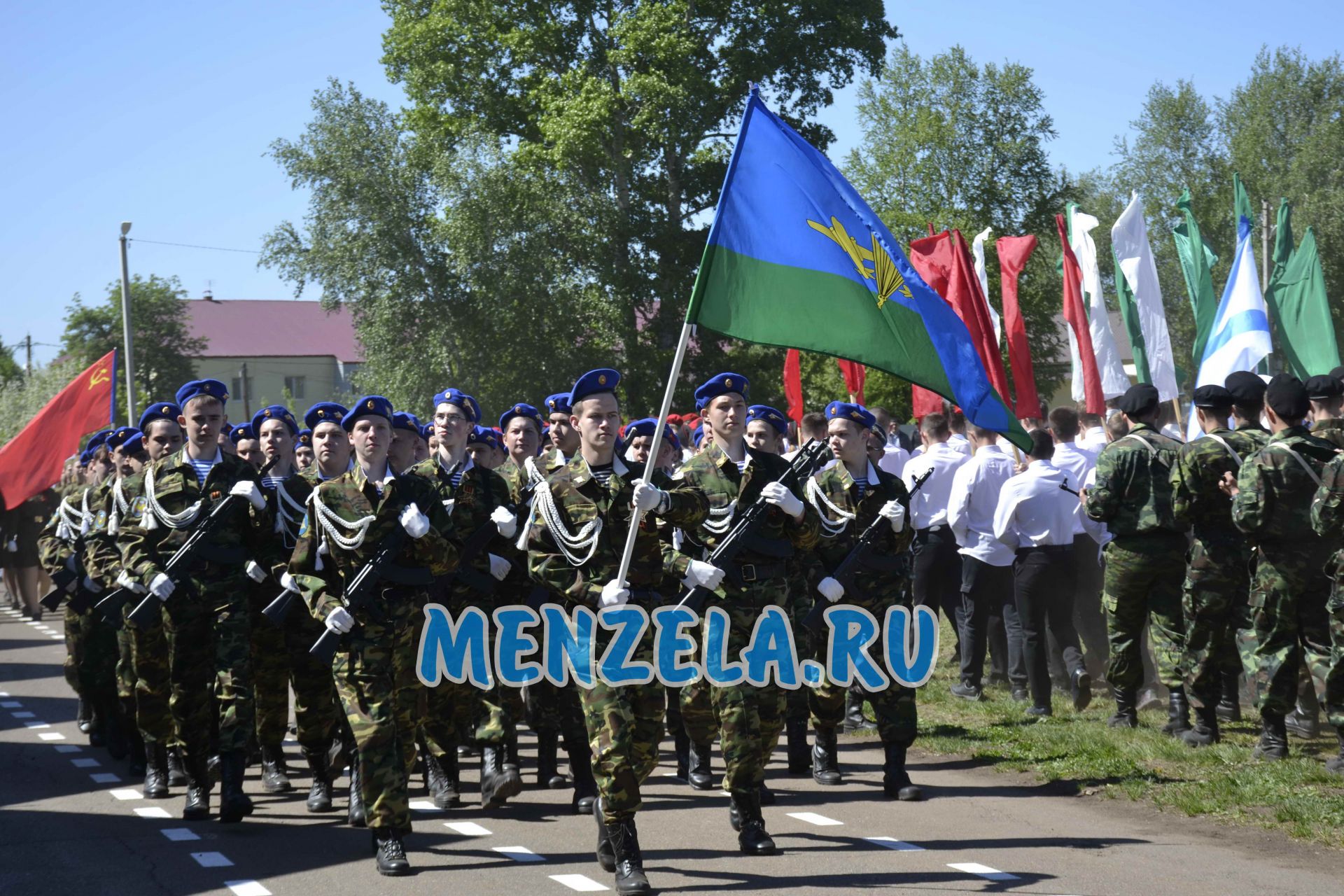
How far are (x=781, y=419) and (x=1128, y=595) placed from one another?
9.43 ft

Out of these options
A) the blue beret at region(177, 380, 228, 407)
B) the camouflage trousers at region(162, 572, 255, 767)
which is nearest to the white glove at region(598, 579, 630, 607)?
the camouflage trousers at region(162, 572, 255, 767)

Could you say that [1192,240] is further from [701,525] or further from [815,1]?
[815,1]

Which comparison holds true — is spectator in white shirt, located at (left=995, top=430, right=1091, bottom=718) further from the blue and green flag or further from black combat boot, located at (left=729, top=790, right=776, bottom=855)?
black combat boot, located at (left=729, top=790, right=776, bottom=855)

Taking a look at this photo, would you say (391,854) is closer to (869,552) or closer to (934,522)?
(869,552)

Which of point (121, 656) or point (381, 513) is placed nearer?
point (381, 513)

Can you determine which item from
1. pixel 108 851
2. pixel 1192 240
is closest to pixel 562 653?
pixel 108 851

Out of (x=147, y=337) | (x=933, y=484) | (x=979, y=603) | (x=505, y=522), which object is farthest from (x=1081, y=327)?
(x=147, y=337)

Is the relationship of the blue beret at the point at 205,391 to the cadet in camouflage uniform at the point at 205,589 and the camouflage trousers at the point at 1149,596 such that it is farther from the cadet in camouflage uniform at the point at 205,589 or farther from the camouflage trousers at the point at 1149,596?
the camouflage trousers at the point at 1149,596

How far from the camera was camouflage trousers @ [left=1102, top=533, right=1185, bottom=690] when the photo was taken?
9172mm

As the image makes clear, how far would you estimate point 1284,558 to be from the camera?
27.5 feet

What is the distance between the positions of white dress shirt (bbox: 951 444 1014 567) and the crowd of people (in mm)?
245

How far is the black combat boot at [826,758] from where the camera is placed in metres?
8.70

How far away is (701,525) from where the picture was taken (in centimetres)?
699

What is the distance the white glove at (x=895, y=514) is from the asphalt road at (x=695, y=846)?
1.64 metres
